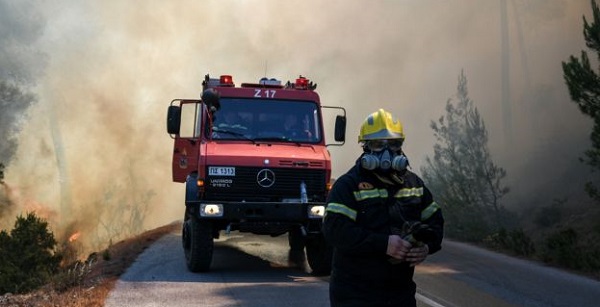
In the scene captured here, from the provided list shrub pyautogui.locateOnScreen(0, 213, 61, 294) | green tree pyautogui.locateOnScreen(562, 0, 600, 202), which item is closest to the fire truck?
green tree pyautogui.locateOnScreen(562, 0, 600, 202)

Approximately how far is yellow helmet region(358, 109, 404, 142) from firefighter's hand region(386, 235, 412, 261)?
51 centimetres

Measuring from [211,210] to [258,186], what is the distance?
663 mm

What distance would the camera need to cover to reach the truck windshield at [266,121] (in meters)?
9.20

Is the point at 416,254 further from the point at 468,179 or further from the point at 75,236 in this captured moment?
the point at 75,236

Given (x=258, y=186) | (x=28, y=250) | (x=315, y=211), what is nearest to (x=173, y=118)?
(x=258, y=186)

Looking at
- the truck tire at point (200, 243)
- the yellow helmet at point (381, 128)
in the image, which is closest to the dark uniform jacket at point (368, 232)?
the yellow helmet at point (381, 128)

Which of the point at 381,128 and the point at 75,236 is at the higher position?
the point at 381,128

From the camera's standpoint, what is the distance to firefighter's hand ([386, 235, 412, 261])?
112 inches

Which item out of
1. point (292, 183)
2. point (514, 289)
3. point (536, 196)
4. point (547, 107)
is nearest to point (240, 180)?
point (292, 183)

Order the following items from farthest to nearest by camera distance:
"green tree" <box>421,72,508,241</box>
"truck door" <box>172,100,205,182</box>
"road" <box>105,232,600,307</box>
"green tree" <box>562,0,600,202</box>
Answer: "green tree" <box>421,72,508,241</box> → "green tree" <box>562,0,600,202</box> → "truck door" <box>172,100,205,182</box> → "road" <box>105,232,600,307</box>

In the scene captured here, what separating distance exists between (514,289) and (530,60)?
22812mm

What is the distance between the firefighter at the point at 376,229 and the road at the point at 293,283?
13.3 feet

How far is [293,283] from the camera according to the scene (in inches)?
328

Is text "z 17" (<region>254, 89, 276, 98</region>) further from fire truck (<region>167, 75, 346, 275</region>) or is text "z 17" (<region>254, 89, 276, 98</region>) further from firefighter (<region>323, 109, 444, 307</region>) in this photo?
firefighter (<region>323, 109, 444, 307</region>)
